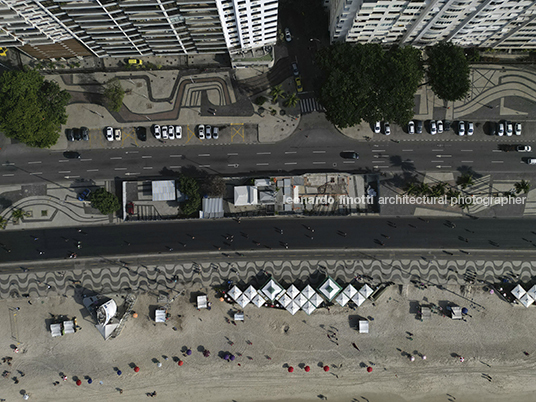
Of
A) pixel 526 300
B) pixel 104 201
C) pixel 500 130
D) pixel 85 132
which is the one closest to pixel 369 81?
pixel 500 130

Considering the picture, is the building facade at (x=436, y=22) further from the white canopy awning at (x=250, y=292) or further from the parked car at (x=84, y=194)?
the parked car at (x=84, y=194)

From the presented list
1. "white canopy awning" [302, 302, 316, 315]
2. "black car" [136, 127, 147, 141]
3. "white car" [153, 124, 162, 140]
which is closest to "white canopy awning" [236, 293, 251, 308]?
"white canopy awning" [302, 302, 316, 315]

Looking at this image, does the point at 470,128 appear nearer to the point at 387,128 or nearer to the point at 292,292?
the point at 387,128

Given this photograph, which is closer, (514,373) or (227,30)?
(227,30)

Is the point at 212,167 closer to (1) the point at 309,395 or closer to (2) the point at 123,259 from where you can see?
(2) the point at 123,259

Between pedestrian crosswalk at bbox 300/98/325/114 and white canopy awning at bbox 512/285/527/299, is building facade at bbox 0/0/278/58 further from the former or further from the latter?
white canopy awning at bbox 512/285/527/299

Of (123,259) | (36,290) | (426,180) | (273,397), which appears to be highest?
(426,180)

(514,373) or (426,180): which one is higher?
(426,180)

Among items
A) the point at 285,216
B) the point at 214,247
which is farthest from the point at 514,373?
the point at 214,247
